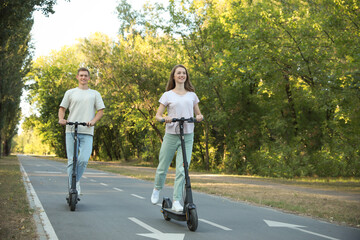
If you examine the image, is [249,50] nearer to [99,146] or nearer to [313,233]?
[313,233]

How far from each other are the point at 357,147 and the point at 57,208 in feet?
55.4

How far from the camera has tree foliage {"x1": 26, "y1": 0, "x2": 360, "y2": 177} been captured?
17.9m

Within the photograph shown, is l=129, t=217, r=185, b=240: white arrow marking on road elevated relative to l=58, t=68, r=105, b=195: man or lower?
lower

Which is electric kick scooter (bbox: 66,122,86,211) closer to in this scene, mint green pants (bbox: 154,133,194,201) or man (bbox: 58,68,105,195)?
man (bbox: 58,68,105,195)

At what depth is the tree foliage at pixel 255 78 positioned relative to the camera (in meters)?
17.9

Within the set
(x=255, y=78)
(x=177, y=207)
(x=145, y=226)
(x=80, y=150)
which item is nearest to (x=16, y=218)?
(x=80, y=150)

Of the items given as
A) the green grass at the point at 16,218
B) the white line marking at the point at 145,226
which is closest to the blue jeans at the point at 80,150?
the green grass at the point at 16,218

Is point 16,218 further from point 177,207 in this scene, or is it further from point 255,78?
point 255,78

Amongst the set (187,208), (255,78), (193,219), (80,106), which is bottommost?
(193,219)

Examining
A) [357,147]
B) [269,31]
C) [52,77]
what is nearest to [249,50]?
[269,31]

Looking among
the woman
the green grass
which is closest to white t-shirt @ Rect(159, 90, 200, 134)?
the woman

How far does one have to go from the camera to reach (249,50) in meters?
19.4

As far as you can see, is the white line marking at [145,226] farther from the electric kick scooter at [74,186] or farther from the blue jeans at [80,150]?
the blue jeans at [80,150]

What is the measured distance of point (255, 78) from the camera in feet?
67.0
